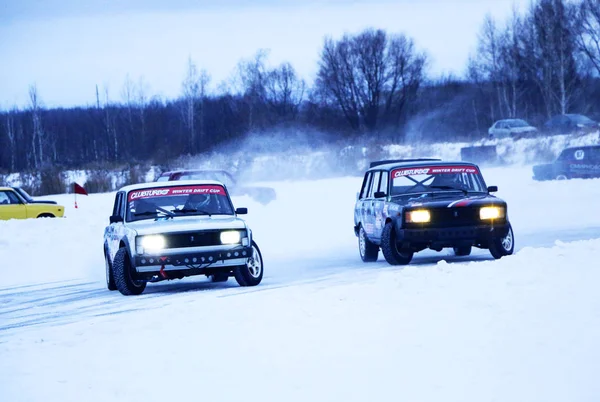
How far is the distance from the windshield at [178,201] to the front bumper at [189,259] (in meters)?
1.12

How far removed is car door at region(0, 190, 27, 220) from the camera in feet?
96.5

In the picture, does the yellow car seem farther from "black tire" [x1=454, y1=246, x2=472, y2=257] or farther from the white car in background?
the white car in background

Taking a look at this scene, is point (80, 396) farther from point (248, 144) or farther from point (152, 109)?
point (152, 109)

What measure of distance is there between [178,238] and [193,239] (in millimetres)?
192

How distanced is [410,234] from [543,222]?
10849 millimetres

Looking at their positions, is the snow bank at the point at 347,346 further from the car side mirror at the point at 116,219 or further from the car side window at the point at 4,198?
the car side window at the point at 4,198

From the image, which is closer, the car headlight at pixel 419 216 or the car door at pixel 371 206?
the car headlight at pixel 419 216

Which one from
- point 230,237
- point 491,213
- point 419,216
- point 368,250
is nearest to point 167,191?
point 230,237


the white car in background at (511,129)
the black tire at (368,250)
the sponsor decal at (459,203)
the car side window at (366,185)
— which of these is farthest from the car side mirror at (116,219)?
the white car in background at (511,129)

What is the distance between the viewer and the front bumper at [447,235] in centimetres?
1405

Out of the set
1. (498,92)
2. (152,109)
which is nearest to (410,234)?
(498,92)

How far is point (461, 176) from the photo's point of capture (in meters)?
15.4

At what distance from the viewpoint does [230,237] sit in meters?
A: 12.7

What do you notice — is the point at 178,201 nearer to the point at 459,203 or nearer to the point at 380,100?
the point at 459,203
